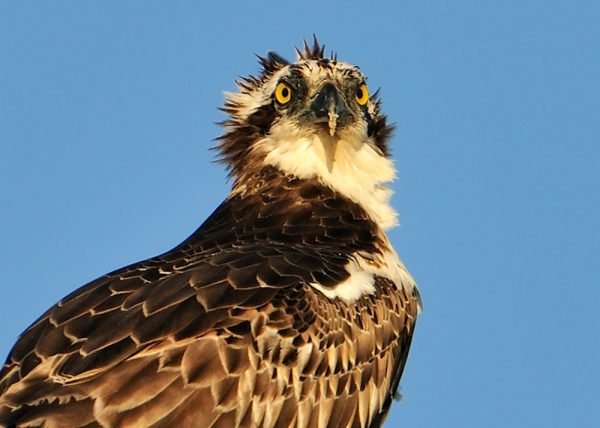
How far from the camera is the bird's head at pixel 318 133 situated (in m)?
15.5

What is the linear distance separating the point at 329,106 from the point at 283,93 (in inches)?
29.9

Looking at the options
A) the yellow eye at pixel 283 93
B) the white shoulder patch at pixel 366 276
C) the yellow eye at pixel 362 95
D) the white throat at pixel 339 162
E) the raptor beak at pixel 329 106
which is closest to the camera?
the white shoulder patch at pixel 366 276

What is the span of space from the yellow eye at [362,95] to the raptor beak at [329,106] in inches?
22.9

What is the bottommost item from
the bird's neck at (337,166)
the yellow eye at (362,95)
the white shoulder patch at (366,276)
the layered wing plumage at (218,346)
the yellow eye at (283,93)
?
the layered wing plumage at (218,346)

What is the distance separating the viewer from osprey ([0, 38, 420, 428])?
11906mm

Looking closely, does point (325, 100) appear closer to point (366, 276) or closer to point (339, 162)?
point (339, 162)

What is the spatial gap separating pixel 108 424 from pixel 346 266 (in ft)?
10.9

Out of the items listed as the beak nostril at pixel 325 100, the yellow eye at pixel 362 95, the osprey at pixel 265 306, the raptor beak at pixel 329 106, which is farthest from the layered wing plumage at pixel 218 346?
the yellow eye at pixel 362 95

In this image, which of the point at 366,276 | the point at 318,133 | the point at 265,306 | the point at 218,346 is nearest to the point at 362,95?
the point at 318,133

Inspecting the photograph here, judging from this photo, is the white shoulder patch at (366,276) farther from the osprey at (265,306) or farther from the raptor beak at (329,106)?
the raptor beak at (329,106)

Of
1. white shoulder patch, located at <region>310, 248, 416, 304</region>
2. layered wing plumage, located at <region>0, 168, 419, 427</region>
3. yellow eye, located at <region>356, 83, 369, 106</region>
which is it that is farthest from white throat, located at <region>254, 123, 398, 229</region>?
layered wing plumage, located at <region>0, 168, 419, 427</region>

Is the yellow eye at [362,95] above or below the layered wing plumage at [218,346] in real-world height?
above

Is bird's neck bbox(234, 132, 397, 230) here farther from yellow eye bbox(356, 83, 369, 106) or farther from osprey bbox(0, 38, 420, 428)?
yellow eye bbox(356, 83, 369, 106)

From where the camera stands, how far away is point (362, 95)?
1611 cm
